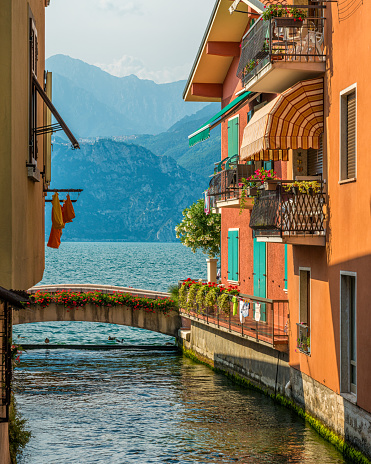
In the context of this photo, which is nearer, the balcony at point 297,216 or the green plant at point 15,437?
the green plant at point 15,437

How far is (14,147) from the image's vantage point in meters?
11.4

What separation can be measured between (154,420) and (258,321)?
151 inches

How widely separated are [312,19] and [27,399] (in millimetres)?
13636

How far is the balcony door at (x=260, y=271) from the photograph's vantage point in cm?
2425

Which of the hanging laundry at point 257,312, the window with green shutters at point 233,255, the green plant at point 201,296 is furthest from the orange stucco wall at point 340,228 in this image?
the window with green shutters at point 233,255

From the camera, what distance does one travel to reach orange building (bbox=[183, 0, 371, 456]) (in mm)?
14430

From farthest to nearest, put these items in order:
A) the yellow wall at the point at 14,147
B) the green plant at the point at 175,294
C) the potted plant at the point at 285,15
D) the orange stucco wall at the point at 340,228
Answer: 1. the green plant at the point at 175,294
2. the potted plant at the point at 285,15
3. the orange stucco wall at the point at 340,228
4. the yellow wall at the point at 14,147

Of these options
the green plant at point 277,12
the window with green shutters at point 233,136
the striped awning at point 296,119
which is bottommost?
the striped awning at point 296,119

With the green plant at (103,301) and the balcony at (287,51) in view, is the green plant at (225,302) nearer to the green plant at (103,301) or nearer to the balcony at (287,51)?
the balcony at (287,51)

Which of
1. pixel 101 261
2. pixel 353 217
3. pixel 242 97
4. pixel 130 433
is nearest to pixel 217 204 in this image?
pixel 242 97

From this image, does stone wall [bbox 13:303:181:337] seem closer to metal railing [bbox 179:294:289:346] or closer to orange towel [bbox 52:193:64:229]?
metal railing [bbox 179:294:289:346]

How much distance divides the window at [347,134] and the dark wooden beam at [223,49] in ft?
43.8

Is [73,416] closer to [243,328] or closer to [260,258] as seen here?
[243,328]

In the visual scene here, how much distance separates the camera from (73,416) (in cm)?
2094
